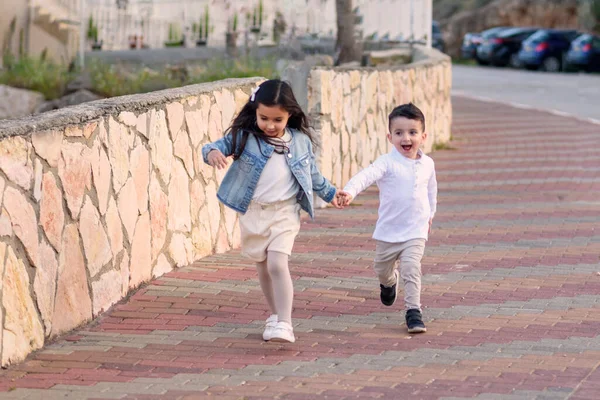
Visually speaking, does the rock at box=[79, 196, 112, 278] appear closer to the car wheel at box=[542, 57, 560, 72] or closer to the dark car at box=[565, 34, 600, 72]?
the dark car at box=[565, 34, 600, 72]

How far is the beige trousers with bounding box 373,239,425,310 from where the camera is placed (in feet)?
20.2

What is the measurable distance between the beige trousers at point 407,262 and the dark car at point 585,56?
3001 centimetres

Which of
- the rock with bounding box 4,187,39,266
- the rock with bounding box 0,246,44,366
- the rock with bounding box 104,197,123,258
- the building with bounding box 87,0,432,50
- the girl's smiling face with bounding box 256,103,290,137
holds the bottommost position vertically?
the rock with bounding box 0,246,44,366

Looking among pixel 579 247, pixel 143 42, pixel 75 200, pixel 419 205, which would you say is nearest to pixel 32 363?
pixel 75 200

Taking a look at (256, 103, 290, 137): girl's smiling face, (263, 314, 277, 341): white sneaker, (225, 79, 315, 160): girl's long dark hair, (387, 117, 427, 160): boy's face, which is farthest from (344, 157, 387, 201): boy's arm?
(263, 314, 277, 341): white sneaker

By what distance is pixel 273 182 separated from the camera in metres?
5.79

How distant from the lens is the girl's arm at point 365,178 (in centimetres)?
599

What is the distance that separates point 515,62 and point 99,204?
32722 millimetres

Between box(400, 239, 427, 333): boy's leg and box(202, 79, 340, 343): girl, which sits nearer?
box(202, 79, 340, 343): girl

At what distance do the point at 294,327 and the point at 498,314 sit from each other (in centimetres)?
116

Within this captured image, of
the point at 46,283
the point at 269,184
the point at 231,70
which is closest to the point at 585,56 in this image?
the point at 231,70

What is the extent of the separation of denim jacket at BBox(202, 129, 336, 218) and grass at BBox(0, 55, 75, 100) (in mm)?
11675

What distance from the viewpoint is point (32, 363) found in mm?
5391

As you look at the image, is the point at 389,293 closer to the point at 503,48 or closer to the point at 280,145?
the point at 280,145
